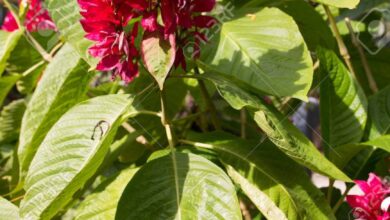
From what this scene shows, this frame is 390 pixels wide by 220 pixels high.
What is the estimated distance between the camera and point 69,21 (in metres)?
0.88

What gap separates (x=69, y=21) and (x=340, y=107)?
42 cm

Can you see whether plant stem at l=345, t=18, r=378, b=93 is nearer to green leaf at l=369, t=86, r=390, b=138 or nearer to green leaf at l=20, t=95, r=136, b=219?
green leaf at l=369, t=86, r=390, b=138

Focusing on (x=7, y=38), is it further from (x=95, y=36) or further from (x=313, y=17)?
(x=313, y=17)

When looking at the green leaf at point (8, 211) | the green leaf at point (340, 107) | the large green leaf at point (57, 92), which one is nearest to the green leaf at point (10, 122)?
the large green leaf at point (57, 92)

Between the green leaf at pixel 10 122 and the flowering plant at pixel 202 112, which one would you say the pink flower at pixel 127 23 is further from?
the green leaf at pixel 10 122

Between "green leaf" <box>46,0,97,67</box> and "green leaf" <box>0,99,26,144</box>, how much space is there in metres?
0.47

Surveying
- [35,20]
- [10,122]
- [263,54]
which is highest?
[263,54]

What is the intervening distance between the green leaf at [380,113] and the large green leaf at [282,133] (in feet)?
0.78

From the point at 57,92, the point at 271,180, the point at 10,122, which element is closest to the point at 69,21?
the point at 57,92

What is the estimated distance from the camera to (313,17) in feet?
3.42

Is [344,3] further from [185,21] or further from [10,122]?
[10,122]

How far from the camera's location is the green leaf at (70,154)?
0.69m

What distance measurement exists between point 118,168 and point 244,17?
516 millimetres

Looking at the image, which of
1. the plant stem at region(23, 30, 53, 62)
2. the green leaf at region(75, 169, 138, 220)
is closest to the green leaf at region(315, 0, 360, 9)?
the green leaf at region(75, 169, 138, 220)
